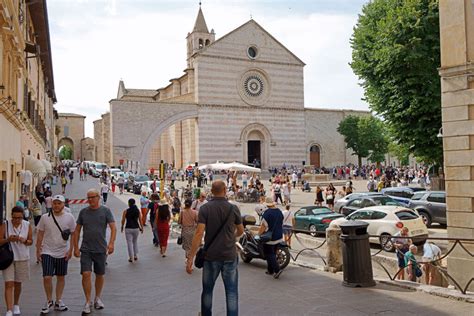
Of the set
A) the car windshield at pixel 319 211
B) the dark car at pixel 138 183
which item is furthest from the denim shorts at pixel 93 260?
the dark car at pixel 138 183

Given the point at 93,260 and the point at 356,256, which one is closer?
the point at 93,260

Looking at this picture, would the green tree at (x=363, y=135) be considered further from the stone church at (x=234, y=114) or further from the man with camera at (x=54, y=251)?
the man with camera at (x=54, y=251)

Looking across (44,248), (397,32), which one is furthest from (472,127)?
(397,32)

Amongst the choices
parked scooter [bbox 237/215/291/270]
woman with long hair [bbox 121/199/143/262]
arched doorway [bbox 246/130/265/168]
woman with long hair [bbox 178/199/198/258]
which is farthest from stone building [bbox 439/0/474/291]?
arched doorway [bbox 246/130/265/168]

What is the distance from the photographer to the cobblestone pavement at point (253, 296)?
6359 mm

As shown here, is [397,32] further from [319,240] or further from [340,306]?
[340,306]

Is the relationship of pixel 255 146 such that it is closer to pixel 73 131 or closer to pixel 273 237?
pixel 273 237

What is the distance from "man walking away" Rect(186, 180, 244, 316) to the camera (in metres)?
5.32

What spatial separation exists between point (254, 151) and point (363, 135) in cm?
1294

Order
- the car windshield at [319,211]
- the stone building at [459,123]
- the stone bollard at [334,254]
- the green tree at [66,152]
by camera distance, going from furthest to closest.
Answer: the green tree at [66,152]
the car windshield at [319,211]
the stone building at [459,123]
the stone bollard at [334,254]

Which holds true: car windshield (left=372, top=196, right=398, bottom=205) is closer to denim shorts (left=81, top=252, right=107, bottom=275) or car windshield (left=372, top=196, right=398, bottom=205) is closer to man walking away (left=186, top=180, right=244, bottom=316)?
denim shorts (left=81, top=252, right=107, bottom=275)

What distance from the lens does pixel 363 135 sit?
52375mm

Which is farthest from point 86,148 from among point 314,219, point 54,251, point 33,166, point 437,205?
point 54,251

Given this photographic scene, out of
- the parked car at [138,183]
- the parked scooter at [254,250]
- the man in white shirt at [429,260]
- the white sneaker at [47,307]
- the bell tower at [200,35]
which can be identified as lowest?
the man in white shirt at [429,260]
